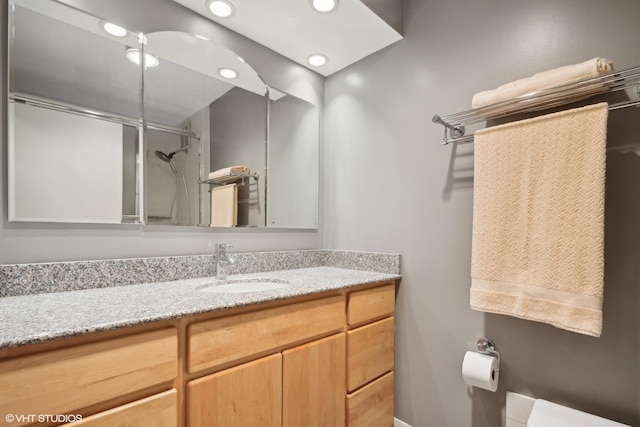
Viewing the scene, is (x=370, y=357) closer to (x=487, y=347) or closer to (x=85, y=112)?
(x=487, y=347)

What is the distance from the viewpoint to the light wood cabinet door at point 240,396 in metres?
0.92

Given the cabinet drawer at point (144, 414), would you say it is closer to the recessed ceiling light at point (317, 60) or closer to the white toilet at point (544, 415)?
the white toilet at point (544, 415)

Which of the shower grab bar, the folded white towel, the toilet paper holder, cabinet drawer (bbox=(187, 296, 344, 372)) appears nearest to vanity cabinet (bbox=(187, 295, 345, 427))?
cabinet drawer (bbox=(187, 296, 344, 372))

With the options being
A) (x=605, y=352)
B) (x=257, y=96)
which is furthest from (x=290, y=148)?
(x=605, y=352)

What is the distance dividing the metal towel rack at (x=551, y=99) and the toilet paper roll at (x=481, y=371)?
3.09 feet

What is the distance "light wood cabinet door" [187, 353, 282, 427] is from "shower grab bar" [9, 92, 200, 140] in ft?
3.50

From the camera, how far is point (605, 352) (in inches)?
42.4

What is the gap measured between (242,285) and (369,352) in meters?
0.69

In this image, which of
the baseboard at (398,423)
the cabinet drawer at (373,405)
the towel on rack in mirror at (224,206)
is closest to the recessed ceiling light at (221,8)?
the towel on rack in mirror at (224,206)

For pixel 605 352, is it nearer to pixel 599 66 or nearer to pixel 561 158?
pixel 561 158

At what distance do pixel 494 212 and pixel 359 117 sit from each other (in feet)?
3.24

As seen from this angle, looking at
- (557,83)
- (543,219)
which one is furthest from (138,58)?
(543,219)

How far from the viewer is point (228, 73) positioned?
5.38 ft

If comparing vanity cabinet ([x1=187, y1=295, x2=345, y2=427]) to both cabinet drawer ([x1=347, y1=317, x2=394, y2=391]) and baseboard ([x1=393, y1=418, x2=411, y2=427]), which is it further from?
baseboard ([x1=393, y1=418, x2=411, y2=427])
